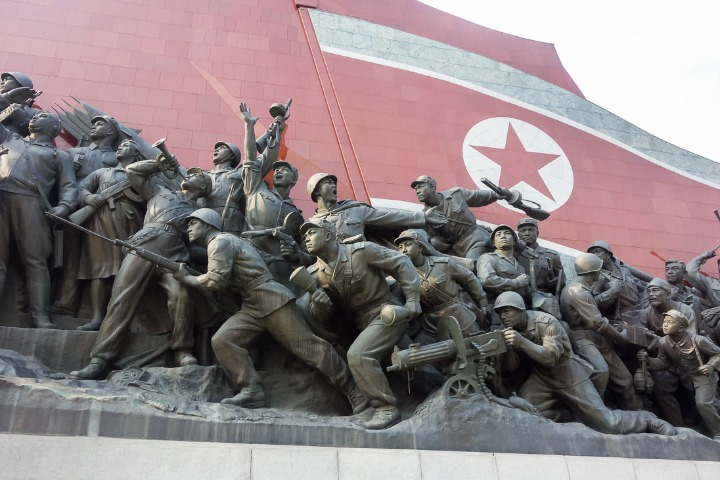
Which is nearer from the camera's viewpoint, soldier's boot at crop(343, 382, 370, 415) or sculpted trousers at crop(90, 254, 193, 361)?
soldier's boot at crop(343, 382, 370, 415)

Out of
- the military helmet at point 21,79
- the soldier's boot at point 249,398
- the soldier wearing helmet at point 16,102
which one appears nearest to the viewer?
the soldier's boot at point 249,398

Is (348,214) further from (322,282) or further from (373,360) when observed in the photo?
(373,360)

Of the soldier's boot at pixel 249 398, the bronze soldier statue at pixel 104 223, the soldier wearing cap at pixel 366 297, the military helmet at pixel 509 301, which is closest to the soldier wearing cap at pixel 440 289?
the military helmet at pixel 509 301

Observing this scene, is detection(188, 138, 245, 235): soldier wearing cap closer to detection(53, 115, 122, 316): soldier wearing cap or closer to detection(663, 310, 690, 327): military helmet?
detection(53, 115, 122, 316): soldier wearing cap

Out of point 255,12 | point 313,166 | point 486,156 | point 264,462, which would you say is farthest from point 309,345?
point 255,12

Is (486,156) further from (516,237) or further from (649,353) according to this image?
(649,353)

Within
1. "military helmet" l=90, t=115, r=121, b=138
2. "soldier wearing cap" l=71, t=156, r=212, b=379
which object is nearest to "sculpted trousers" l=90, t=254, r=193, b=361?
"soldier wearing cap" l=71, t=156, r=212, b=379

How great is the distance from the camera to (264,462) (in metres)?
5.32

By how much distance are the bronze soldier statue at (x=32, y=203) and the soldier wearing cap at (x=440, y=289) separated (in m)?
3.35

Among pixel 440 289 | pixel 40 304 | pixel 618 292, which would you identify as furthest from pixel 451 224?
pixel 40 304

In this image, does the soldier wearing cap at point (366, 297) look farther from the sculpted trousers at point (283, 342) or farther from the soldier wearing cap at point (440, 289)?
the soldier wearing cap at point (440, 289)

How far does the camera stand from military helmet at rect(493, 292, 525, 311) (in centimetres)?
675

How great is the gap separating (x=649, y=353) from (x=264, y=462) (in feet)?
14.8

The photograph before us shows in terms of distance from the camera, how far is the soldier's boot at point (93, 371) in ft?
19.5
